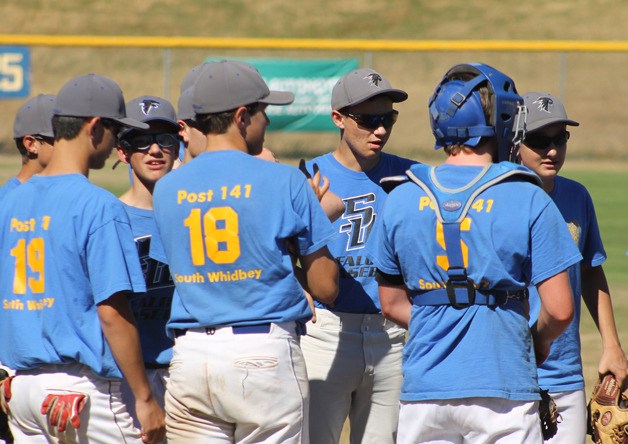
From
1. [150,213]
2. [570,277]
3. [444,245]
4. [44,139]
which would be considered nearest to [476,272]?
[444,245]

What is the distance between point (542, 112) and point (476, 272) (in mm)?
1484

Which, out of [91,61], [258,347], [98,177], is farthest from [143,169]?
[91,61]

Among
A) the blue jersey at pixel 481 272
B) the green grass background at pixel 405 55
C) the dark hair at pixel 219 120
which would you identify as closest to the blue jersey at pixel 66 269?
the dark hair at pixel 219 120

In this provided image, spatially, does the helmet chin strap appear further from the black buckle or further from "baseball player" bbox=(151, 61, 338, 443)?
"baseball player" bbox=(151, 61, 338, 443)

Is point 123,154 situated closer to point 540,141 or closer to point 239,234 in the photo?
point 239,234

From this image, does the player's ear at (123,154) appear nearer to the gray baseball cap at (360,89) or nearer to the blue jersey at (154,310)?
the blue jersey at (154,310)

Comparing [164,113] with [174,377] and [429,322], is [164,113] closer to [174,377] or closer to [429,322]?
[174,377]

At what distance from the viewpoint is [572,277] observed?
4.72m

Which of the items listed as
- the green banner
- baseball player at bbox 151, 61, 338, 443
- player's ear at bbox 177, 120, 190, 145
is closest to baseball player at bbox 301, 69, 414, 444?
player's ear at bbox 177, 120, 190, 145

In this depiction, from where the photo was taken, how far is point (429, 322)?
3730mm

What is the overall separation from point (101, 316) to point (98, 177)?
14128 mm

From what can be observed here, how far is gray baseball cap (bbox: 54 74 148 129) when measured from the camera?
399 cm

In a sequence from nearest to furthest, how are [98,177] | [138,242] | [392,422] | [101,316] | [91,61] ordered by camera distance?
1. [101,316]
2. [138,242]
3. [392,422]
4. [98,177]
5. [91,61]

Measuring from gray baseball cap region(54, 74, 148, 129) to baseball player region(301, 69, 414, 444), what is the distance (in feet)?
5.10
